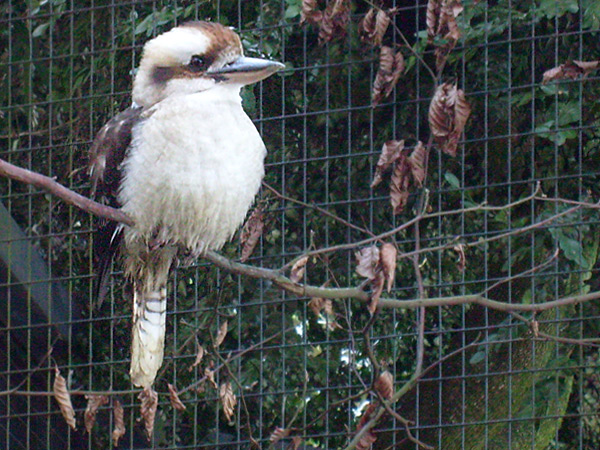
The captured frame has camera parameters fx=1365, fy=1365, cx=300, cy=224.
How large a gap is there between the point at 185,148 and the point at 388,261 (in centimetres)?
53

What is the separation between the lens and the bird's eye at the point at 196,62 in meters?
2.84

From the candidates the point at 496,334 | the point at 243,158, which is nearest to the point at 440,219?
the point at 496,334

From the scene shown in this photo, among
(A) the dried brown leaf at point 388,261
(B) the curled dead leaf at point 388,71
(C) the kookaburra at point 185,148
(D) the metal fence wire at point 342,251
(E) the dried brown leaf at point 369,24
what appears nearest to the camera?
(A) the dried brown leaf at point 388,261

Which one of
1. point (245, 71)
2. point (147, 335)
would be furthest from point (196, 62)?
point (147, 335)

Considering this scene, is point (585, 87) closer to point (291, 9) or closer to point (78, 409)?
point (291, 9)

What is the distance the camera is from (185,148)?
272 cm

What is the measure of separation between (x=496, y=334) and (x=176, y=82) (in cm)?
122

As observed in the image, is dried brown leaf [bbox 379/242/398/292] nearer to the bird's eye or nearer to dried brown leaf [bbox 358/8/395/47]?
the bird's eye

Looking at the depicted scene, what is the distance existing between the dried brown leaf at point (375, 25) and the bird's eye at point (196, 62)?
1.48ft

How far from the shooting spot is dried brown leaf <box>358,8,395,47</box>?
3.08 meters

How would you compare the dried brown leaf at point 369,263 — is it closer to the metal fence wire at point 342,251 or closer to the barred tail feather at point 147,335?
the barred tail feather at point 147,335

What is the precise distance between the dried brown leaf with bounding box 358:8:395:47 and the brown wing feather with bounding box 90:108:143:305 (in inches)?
23.0

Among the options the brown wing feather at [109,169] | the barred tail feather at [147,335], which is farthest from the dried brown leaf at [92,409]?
the brown wing feather at [109,169]

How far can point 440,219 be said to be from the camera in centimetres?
353
